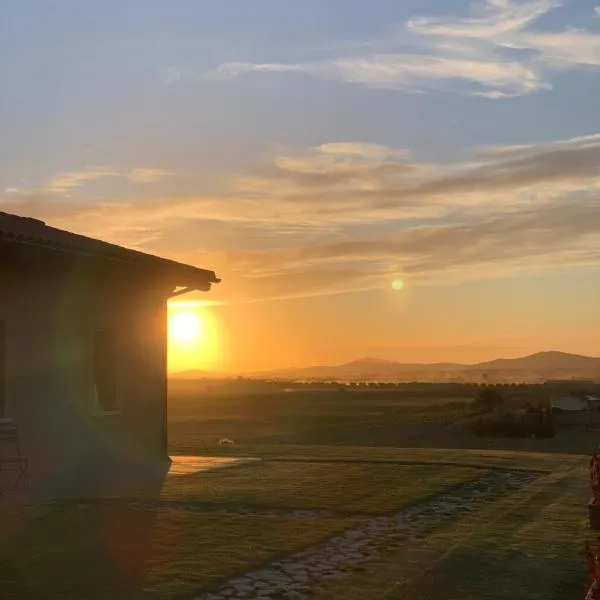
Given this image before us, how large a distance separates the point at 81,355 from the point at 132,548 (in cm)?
622

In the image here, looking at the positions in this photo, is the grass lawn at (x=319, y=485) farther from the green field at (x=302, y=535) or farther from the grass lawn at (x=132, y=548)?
the grass lawn at (x=132, y=548)

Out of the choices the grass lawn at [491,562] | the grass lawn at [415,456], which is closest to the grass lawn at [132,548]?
the grass lawn at [491,562]

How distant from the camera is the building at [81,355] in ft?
44.4

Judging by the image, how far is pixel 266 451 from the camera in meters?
22.2

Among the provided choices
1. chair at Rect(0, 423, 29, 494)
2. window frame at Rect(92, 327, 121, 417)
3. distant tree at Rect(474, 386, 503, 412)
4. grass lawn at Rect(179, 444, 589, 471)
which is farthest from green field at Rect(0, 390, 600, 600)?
distant tree at Rect(474, 386, 503, 412)

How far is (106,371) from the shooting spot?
15.9 metres

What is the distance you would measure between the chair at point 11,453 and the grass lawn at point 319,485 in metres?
2.03

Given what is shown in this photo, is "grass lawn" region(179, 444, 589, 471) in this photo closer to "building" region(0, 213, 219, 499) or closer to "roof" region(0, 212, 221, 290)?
"building" region(0, 213, 219, 499)

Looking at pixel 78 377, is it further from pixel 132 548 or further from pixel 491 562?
pixel 491 562

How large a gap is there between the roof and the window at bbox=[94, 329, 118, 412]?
56.5 inches

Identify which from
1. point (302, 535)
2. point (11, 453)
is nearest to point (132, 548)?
point (302, 535)

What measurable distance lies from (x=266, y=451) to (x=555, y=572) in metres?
13.9

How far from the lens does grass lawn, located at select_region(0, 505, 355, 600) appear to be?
7.74m

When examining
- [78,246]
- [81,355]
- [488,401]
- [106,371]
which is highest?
[78,246]
